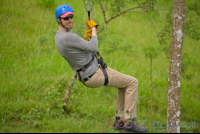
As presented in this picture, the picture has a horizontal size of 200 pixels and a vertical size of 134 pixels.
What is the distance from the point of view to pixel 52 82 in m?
6.38

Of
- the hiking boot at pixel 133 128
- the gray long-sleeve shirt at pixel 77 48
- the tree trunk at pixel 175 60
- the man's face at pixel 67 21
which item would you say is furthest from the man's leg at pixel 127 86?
the man's face at pixel 67 21

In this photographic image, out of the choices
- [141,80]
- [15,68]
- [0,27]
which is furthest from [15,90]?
[141,80]

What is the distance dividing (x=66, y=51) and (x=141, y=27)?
8.83 metres

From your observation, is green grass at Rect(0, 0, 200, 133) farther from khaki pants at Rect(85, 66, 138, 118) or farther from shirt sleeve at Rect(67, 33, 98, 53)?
shirt sleeve at Rect(67, 33, 98, 53)

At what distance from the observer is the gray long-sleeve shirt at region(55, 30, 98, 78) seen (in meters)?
3.27

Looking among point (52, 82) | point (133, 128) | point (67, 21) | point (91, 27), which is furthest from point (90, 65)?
point (52, 82)

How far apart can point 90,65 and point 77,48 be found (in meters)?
0.41

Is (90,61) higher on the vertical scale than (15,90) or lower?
higher

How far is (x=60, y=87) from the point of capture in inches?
240

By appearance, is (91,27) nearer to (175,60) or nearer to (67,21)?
(67,21)

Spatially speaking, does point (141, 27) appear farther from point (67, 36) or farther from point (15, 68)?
point (67, 36)

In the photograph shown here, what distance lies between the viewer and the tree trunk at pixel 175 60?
3637mm

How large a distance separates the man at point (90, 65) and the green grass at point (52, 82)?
136cm

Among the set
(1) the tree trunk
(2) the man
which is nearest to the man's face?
(2) the man
